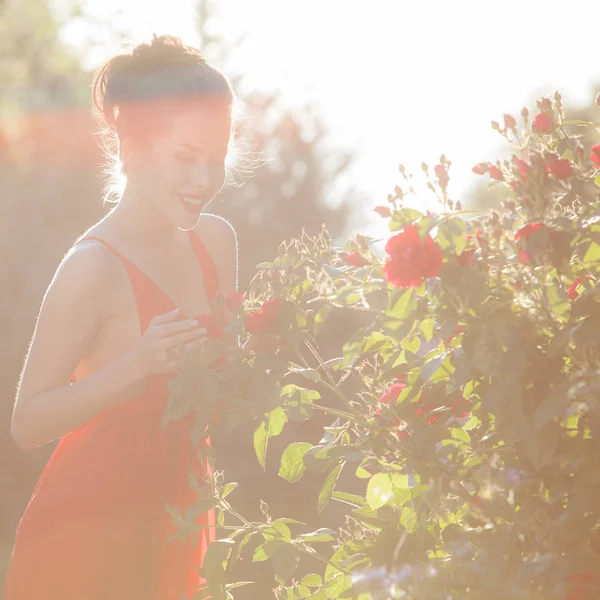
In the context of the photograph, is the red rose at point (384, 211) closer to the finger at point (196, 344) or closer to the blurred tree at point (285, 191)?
the finger at point (196, 344)

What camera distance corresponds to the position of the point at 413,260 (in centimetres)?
186

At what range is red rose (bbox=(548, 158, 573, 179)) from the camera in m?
1.88

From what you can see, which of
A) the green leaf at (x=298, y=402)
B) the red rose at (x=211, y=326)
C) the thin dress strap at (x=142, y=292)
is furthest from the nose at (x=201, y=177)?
the green leaf at (x=298, y=402)

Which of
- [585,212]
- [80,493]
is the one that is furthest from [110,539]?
[585,212]

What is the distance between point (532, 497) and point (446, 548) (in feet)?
0.65

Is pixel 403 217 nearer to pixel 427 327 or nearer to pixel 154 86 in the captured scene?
pixel 427 327

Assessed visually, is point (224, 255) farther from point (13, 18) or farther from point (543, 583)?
point (13, 18)

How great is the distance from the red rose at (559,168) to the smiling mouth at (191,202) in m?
1.15

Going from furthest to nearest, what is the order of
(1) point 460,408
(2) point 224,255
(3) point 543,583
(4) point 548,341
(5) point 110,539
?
(2) point 224,255, (5) point 110,539, (1) point 460,408, (4) point 548,341, (3) point 543,583

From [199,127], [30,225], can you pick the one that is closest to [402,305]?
[199,127]

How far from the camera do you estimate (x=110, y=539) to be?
2.74 metres

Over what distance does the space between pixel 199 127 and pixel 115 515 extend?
1.13 meters

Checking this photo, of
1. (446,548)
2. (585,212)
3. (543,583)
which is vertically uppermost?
(585,212)

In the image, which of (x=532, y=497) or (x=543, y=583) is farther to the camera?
(x=532, y=497)
